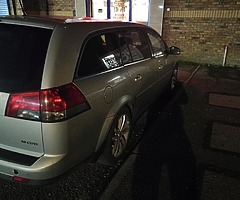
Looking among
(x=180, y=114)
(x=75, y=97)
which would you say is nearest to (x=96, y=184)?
(x=75, y=97)

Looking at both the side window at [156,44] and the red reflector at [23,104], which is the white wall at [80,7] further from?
the red reflector at [23,104]

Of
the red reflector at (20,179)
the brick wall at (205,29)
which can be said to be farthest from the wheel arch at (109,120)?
the brick wall at (205,29)

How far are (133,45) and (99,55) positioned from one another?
1.00 metres

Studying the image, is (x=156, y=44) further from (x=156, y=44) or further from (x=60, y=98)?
(x=60, y=98)

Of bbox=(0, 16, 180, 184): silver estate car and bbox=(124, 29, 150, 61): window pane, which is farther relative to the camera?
bbox=(124, 29, 150, 61): window pane

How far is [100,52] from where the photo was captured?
95.2 inches

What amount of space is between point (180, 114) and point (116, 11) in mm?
7218

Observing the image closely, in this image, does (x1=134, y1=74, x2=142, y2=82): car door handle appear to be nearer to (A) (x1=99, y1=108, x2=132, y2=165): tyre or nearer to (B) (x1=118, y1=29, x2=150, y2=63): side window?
(B) (x1=118, y1=29, x2=150, y2=63): side window

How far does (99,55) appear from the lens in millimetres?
2396

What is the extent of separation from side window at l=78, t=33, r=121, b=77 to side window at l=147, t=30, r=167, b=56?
4.47 ft

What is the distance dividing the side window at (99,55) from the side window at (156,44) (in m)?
1.36

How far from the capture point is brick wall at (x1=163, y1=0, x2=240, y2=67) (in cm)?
818

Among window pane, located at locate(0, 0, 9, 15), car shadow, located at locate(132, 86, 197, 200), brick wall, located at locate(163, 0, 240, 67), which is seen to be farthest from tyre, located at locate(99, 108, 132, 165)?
window pane, located at locate(0, 0, 9, 15)

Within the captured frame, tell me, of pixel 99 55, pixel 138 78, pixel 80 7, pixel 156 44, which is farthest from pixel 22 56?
pixel 80 7
